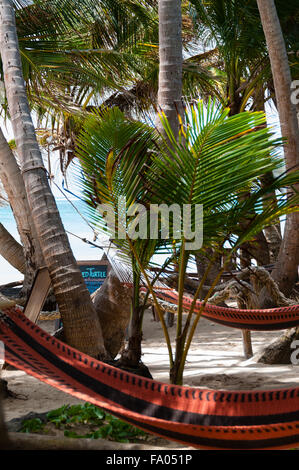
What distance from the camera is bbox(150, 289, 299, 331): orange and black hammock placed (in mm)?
2875

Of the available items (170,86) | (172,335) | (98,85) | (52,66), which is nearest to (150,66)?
(98,85)

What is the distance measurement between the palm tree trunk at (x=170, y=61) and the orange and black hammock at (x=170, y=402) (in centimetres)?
167

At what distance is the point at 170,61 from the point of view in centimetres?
308

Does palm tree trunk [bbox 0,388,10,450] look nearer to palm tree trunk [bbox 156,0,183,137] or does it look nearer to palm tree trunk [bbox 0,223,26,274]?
palm tree trunk [bbox 156,0,183,137]

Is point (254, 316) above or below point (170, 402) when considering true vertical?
above

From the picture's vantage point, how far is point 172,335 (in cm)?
650

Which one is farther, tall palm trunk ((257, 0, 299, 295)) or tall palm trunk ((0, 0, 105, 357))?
tall palm trunk ((257, 0, 299, 295))

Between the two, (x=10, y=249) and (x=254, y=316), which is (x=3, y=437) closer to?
(x=254, y=316)

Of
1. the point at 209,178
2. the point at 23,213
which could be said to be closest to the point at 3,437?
the point at 209,178

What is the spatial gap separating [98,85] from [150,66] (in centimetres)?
197

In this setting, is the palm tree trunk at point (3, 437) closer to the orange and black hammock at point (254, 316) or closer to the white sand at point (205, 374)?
the white sand at point (205, 374)

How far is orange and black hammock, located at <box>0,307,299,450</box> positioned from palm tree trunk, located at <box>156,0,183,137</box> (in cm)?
167

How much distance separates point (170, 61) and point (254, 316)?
5.38 feet

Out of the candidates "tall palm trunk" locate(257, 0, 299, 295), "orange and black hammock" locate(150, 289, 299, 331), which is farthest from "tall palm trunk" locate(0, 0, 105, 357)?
"tall palm trunk" locate(257, 0, 299, 295)
